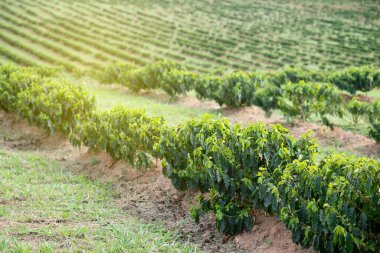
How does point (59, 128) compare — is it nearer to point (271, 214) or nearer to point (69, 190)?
point (69, 190)

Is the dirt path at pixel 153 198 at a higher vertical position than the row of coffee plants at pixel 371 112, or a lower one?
lower

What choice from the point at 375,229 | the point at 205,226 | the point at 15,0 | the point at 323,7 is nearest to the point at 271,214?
the point at 205,226

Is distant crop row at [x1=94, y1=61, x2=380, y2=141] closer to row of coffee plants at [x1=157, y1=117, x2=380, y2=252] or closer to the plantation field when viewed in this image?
the plantation field

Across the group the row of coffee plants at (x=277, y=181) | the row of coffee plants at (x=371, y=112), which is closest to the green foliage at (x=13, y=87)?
the row of coffee plants at (x=277, y=181)

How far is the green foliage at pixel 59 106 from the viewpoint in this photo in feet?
38.0

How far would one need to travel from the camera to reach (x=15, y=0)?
45.9 metres

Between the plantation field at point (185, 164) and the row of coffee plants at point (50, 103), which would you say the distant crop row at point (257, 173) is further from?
the row of coffee plants at point (50, 103)

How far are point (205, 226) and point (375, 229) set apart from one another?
2.66 meters

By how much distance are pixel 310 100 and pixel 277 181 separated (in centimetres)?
717

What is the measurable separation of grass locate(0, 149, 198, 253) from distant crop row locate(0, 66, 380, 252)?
0.86m

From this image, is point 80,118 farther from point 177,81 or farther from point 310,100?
point 177,81

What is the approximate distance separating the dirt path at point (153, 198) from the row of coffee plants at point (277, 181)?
24cm

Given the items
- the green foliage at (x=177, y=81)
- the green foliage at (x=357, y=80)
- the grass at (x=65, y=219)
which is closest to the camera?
the grass at (x=65, y=219)

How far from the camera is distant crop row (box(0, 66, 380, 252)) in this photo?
17.9 ft
